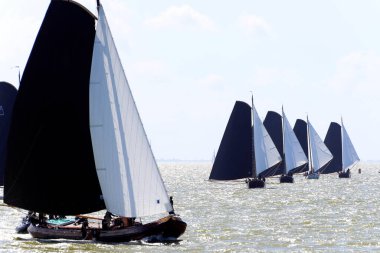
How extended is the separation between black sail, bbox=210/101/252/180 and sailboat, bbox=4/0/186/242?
208ft

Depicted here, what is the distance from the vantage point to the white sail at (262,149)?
11150cm

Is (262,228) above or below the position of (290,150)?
below

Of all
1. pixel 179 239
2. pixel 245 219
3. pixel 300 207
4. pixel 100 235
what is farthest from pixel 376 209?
pixel 100 235

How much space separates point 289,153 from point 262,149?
23.5 m

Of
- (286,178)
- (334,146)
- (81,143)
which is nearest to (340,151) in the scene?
(334,146)

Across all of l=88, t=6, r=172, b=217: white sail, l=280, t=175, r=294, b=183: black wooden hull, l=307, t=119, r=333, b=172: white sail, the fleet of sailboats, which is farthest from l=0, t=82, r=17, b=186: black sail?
l=307, t=119, r=333, b=172: white sail

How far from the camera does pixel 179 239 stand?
48.0 metres

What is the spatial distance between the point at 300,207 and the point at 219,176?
36.3 metres

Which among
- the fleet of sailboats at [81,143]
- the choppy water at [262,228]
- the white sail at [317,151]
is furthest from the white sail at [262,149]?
the fleet of sailboats at [81,143]

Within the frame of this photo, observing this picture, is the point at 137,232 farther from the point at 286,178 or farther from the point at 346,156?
the point at 346,156

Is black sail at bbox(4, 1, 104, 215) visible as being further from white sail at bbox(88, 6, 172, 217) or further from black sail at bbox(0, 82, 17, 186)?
black sail at bbox(0, 82, 17, 186)

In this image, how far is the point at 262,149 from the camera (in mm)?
112375

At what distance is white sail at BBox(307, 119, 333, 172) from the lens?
498 feet

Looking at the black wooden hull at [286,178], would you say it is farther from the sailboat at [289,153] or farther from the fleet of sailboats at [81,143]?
the fleet of sailboats at [81,143]
